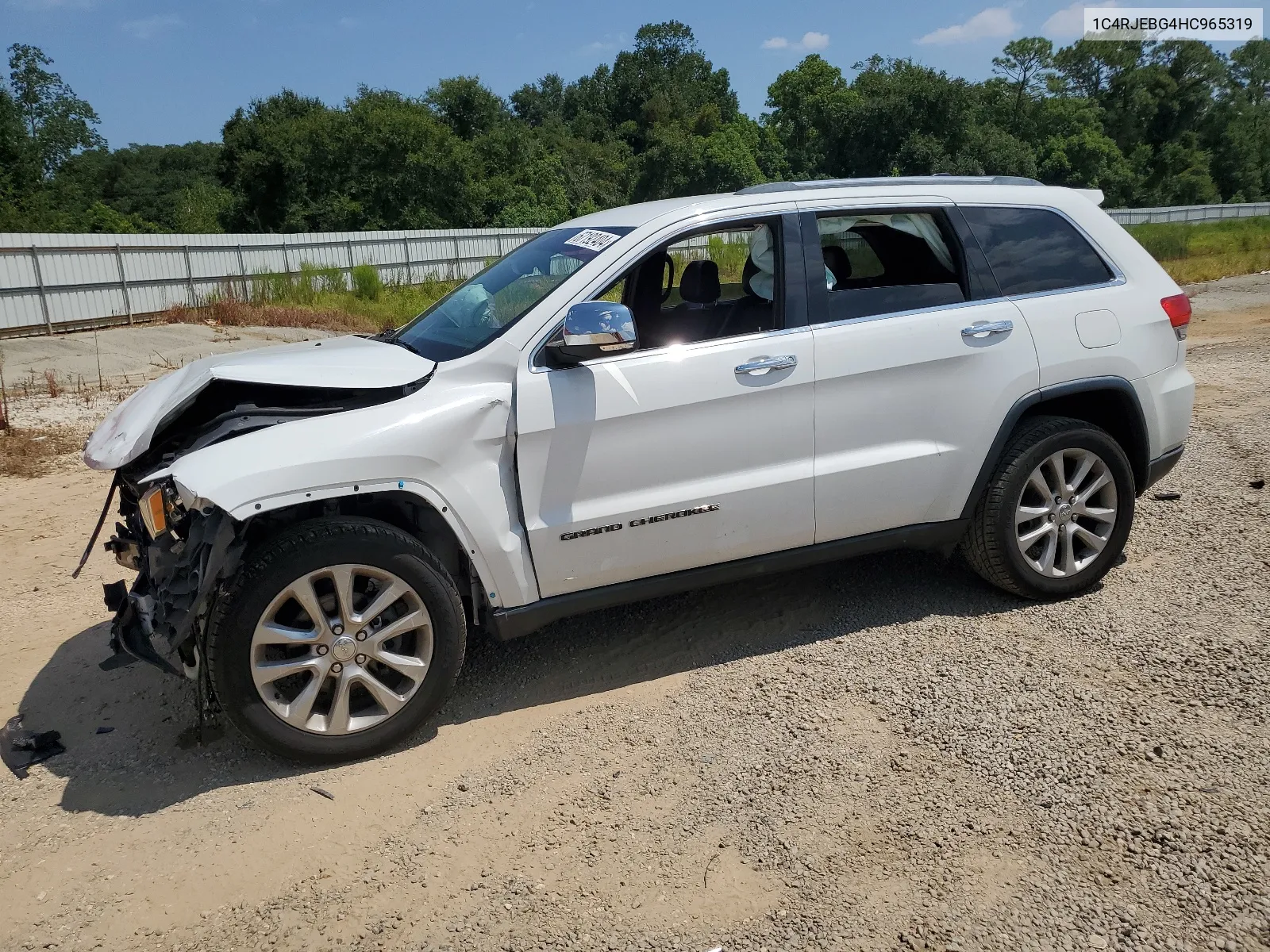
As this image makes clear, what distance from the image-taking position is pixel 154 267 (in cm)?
2323

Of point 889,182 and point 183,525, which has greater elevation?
point 889,182

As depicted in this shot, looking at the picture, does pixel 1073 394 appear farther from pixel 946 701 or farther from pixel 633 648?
pixel 633 648

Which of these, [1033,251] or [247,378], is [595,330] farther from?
[1033,251]

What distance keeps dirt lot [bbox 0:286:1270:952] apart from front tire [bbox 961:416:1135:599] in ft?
0.60

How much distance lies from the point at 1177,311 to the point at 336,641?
4163 millimetres

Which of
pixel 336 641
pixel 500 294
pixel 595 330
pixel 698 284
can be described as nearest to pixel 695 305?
pixel 698 284

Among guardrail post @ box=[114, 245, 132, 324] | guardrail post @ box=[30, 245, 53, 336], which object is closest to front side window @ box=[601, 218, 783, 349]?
guardrail post @ box=[30, 245, 53, 336]

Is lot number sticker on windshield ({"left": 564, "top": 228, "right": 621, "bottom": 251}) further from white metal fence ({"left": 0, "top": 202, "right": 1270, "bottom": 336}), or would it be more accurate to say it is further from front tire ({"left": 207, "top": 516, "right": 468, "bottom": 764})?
white metal fence ({"left": 0, "top": 202, "right": 1270, "bottom": 336})

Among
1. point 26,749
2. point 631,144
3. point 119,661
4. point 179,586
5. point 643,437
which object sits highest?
point 631,144

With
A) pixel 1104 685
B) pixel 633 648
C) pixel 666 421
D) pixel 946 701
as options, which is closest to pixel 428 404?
pixel 666 421

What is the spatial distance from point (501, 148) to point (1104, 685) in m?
55.9

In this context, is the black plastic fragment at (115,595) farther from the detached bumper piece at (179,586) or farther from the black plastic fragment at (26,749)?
the black plastic fragment at (26,749)

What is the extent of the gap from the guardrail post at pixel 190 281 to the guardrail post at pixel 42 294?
159 inches

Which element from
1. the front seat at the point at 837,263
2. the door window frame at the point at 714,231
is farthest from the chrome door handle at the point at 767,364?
the front seat at the point at 837,263
